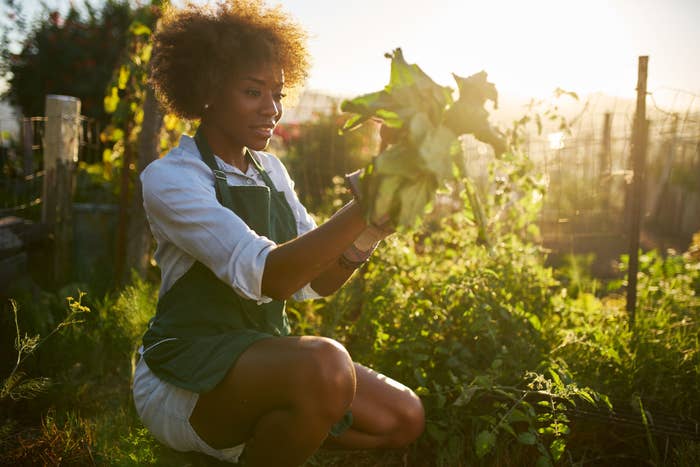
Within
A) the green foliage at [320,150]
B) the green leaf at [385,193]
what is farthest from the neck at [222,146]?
the green foliage at [320,150]

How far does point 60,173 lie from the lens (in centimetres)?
449

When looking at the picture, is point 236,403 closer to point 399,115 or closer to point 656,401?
point 399,115

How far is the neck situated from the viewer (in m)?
2.10

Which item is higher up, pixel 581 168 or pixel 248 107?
pixel 248 107

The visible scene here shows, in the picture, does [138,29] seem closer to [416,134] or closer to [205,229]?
[205,229]

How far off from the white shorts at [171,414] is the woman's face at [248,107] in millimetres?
822

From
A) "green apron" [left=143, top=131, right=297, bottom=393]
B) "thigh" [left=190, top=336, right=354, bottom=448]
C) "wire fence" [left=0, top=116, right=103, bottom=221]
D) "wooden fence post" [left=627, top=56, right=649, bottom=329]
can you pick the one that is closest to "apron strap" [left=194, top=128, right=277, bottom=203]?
"green apron" [left=143, top=131, right=297, bottom=393]

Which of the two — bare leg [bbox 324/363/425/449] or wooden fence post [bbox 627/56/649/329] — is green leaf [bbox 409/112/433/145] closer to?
bare leg [bbox 324/363/425/449]

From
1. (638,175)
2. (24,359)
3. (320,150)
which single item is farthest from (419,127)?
(320,150)

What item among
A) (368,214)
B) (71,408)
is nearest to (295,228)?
(368,214)

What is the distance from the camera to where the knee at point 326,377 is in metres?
1.74

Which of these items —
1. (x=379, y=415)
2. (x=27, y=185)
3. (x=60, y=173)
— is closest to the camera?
(x=379, y=415)

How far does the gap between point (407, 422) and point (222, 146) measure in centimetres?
115

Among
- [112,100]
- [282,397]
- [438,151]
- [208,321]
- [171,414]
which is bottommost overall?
[171,414]
